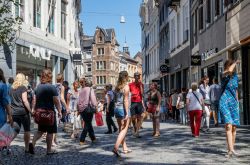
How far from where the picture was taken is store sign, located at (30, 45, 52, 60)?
949 inches

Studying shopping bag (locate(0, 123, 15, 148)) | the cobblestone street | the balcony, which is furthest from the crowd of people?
the balcony

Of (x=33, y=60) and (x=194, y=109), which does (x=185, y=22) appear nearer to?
(x=33, y=60)

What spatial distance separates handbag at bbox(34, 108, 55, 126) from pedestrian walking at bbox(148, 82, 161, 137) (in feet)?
15.7

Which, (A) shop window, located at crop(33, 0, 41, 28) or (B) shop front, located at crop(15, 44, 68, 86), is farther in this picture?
(A) shop window, located at crop(33, 0, 41, 28)

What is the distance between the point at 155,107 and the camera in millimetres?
13812

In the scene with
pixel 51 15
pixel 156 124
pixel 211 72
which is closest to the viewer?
pixel 156 124

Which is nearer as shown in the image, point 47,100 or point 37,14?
point 47,100

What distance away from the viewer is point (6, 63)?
20688 mm

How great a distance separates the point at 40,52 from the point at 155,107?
41.8ft

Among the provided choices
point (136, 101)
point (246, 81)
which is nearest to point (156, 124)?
point (136, 101)

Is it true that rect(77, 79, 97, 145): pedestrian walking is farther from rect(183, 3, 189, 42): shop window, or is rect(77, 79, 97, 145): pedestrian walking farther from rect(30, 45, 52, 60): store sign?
rect(183, 3, 189, 42): shop window

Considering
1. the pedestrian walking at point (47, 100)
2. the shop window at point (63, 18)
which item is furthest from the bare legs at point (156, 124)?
the shop window at point (63, 18)

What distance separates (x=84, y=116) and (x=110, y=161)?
Answer: 130 inches

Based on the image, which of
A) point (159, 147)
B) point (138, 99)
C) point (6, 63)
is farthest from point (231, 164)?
point (6, 63)
